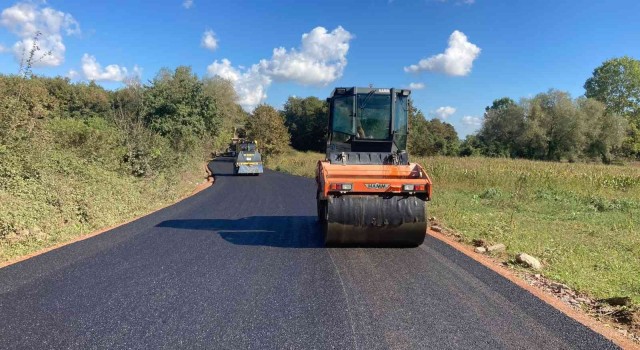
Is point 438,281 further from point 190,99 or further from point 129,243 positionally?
point 190,99

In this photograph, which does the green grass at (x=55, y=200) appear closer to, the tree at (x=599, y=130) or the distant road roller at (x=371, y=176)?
the distant road roller at (x=371, y=176)

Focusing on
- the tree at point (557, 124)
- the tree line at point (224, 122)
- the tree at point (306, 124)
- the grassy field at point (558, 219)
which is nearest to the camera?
the grassy field at point (558, 219)

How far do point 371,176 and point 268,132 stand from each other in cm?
4094

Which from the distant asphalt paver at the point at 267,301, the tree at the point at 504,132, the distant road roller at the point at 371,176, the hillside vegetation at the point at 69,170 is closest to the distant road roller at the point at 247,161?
the hillside vegetation at the point at 69,170

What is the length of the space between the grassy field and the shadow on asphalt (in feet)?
10.9

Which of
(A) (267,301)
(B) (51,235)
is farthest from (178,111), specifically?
(A) (267,301)

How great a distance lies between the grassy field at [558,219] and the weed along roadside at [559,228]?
14 millimetres

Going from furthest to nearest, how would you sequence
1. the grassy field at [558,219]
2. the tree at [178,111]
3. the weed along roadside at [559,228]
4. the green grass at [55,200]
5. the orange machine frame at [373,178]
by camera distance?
the tree at [178,111] → the green grass at [55,200] → the orange machine frame at [373,178] → the grassy field at [558,219] → the weed along roadside at [559,228]

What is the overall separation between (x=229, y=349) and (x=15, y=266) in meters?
4.45

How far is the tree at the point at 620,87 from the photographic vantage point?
56625 mm

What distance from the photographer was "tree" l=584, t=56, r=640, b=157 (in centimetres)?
5662

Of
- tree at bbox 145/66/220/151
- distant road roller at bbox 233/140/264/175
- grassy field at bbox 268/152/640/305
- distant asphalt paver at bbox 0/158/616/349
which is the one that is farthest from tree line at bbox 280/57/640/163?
distant asphalt paver at bbox 0/158/616/349

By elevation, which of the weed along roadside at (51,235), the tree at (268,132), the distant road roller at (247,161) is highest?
the tree at (268,132)

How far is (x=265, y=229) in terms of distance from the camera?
9.50 meters
